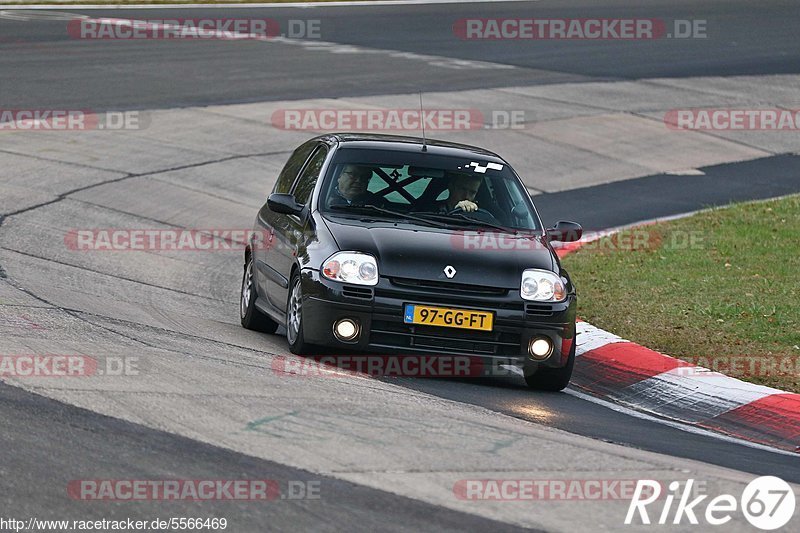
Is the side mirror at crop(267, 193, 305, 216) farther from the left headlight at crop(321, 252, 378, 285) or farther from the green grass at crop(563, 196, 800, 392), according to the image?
the green grass at crop(563, 196, 800, 392)

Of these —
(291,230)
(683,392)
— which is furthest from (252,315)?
(683,392)

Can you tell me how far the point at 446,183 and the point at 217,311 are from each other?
2.59 m

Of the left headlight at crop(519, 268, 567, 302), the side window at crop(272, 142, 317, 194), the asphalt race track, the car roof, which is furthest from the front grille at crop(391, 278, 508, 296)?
the side window at crop(272, 142, 317, 194)

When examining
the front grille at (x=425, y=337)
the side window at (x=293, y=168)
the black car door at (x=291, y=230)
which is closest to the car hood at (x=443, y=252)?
the front grille at (x=425, y=337)

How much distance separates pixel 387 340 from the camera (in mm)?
8742

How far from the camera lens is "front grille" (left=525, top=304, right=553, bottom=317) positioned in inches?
349

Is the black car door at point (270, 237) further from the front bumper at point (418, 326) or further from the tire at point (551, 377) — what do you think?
the tire at point (551, 377)

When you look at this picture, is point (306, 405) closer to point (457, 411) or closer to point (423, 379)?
point (457, 411)

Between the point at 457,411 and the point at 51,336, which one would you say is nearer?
the point at 457,411

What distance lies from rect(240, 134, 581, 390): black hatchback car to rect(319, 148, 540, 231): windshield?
1 cm

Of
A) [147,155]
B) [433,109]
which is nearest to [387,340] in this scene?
[147,155]

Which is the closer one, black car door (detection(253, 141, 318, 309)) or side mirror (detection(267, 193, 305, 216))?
side mirror (detection(267, 193, 305, 216))

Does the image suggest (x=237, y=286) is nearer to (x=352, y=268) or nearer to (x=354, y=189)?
(x=354, y=189)

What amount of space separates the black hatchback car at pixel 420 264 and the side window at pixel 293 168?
0.67 m
